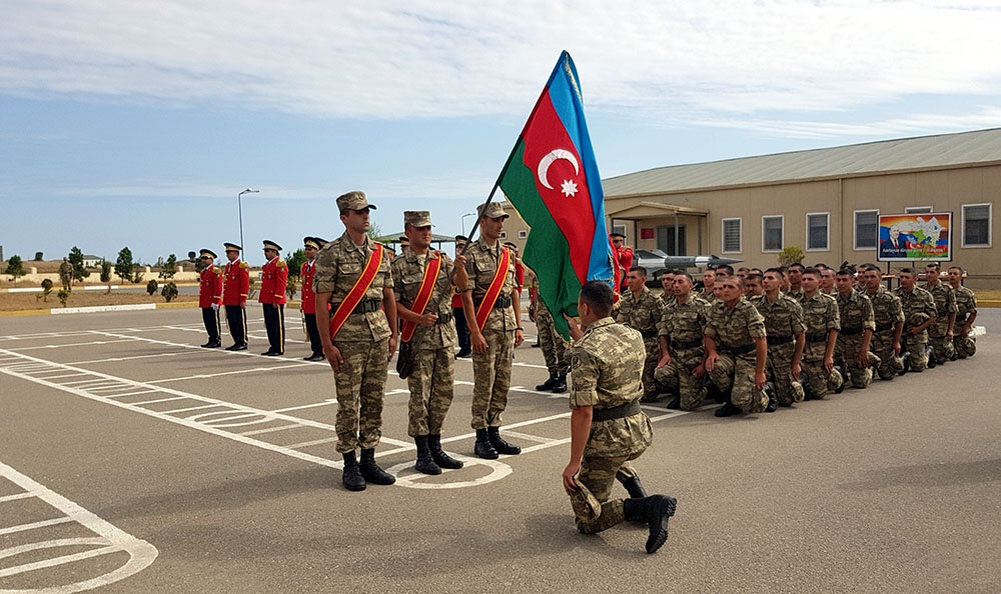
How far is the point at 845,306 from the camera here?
1064cm

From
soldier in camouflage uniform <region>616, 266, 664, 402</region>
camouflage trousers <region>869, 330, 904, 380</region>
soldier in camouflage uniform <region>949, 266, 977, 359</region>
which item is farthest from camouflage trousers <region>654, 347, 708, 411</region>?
soldier in camouflage uniform <region>949, 266, 977, 359</region>

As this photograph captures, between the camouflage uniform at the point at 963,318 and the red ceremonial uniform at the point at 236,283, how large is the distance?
39.5 feet

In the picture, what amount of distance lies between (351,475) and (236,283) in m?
10.8

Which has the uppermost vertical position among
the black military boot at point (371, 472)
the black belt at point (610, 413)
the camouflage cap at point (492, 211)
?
the camouflage cap at point (492, 211)

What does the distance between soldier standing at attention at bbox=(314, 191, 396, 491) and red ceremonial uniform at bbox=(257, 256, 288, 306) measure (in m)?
9.52

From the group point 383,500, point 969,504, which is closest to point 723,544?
point 969,504

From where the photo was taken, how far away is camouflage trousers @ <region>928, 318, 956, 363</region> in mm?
12461

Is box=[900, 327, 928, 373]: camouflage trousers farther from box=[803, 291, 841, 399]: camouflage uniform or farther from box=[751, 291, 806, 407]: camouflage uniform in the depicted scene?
box=[751, 291, 806, 407]: camouflage uniform

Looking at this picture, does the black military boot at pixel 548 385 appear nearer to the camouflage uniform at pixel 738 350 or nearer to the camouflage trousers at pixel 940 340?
the camouflage uniform at pixel 738 350

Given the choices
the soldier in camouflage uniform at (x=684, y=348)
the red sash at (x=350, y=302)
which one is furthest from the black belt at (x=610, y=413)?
the soldier in camouflage uniform at (x=684, y=348)

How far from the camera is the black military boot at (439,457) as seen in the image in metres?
6.55

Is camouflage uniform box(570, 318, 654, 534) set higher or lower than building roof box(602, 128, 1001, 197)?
lower

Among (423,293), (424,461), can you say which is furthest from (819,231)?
(424,461)

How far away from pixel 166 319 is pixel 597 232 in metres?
22.2
